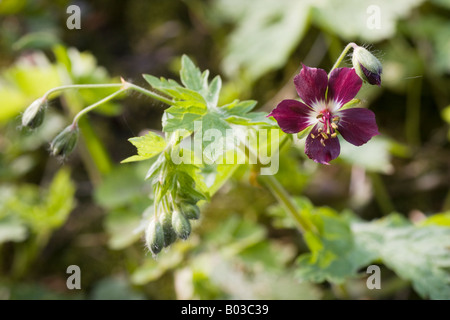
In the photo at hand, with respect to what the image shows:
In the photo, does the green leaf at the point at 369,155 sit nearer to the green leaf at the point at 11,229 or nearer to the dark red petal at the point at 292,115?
the dark red petal at the point at 292,115

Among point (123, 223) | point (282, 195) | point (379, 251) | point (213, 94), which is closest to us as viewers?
point (213, 94)

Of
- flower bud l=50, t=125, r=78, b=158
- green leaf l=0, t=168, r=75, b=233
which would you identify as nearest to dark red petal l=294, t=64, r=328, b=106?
flower bud l=50, t=125, r=78, b=158

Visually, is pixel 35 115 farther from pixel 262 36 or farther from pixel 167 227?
pixel 262 36

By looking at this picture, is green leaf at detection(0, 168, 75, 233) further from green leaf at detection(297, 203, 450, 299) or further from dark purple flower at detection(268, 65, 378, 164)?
dark purple flower at detection(268, 65, 378, 164)

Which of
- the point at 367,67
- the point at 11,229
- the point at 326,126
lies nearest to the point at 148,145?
the point at 326,126

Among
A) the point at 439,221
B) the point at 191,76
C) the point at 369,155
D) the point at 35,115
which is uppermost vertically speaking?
the point at 369,155

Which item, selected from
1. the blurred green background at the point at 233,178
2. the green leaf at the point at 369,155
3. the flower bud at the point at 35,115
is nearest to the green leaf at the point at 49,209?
the blurred green background at the point at 233,178
